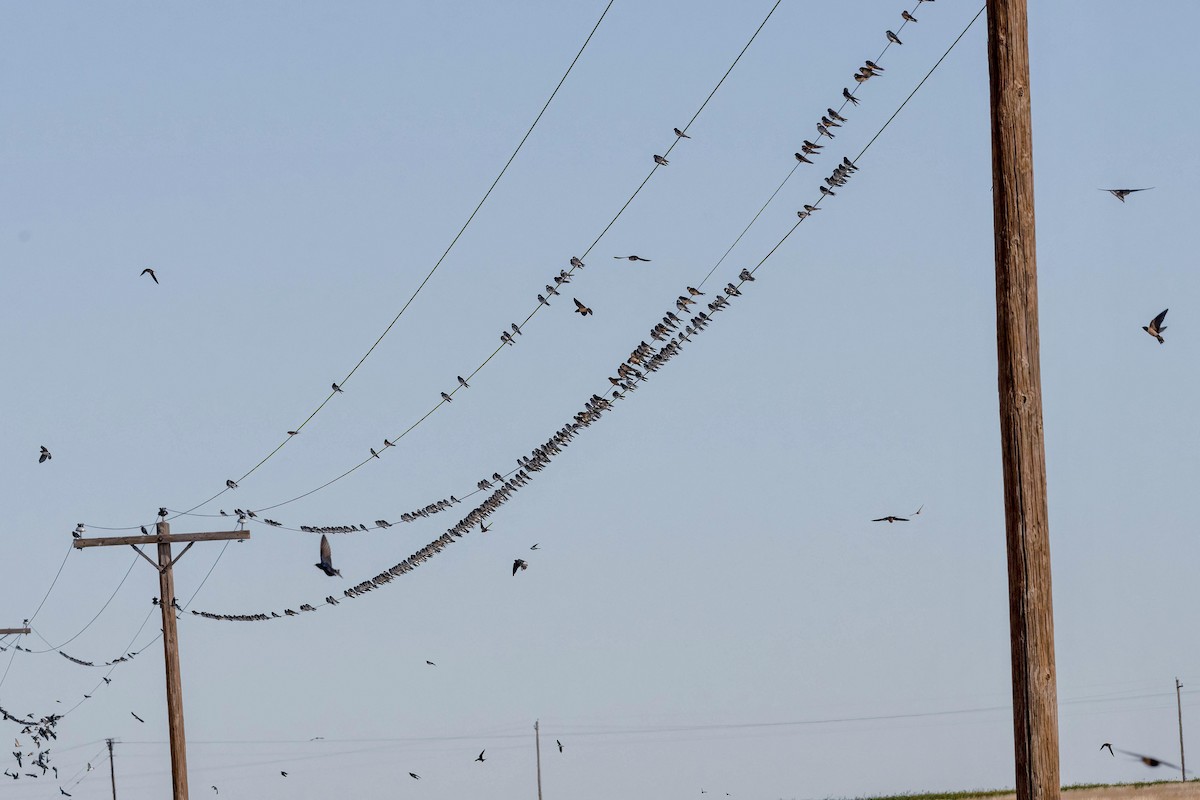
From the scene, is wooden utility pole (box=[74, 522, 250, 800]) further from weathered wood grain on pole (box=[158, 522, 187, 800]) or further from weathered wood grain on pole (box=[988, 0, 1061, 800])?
weathered wood grain on pole (box=[988, 0, 1061, 800])

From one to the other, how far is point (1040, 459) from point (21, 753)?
37.4m

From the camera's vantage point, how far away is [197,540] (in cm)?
2947

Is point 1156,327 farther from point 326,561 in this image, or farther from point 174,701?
point 174,701

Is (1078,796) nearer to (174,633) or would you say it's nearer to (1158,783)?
(1158,783)

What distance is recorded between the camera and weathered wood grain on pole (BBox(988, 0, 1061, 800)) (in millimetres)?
9023

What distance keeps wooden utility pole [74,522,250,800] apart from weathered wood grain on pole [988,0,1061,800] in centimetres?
2167

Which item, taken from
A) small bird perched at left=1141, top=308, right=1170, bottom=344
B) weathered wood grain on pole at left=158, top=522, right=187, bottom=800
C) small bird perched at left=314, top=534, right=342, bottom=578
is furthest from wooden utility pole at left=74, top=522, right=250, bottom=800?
small bird perched at left=1141, top=308, right=1170, bottom=344

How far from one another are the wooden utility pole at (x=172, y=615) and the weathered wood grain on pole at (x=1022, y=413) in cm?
2167

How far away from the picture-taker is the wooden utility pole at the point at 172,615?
1131 inches

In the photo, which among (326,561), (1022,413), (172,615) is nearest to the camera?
(1022,413)

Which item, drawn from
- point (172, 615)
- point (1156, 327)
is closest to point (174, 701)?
point (172, 615)

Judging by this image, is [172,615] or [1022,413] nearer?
[1022,413]

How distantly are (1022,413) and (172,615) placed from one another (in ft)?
72.8

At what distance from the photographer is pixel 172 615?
2923cm
